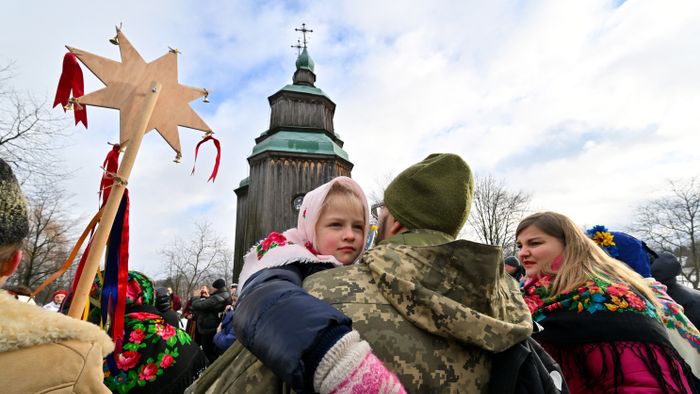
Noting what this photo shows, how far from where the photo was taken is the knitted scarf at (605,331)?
6.42ft

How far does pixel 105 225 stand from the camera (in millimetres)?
1980

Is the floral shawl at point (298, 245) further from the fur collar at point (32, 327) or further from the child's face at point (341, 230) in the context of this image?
the fur collar at point (32, 327)

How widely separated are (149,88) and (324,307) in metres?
2.00

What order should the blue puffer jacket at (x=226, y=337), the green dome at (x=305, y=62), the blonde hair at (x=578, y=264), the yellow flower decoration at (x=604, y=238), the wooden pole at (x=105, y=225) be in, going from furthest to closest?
1. the green dome at (x=305, y=62)
2. the blue puffer jacket at (x=226, y=337)
3. the yellow flower decoration at (x=604, y=238)
4. the blonde hair at (x=578, y=264)
5. the wooden pole at (x=105, y=225)

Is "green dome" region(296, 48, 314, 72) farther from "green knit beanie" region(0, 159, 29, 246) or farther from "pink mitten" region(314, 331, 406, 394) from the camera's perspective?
"pink mitten" region(314, 331, 406, 394)

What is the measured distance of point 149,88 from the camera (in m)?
2.41

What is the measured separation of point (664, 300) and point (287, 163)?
15586 mm

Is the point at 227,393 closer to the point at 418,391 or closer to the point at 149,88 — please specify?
the point at 418,391

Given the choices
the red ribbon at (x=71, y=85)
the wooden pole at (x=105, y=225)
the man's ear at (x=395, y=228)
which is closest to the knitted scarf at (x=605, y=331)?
the man's ear at (x=395, y=228)

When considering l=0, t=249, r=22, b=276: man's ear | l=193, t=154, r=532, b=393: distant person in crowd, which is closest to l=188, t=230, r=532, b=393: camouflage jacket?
l=193, t=154, r=532, b=393: distant person in crowd

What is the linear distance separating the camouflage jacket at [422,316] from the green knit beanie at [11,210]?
790 millimetres

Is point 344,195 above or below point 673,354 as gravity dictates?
above

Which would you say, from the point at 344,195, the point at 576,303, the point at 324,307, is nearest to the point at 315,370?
the point at 324,307

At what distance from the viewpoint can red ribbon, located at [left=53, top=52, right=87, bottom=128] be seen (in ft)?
7.72
